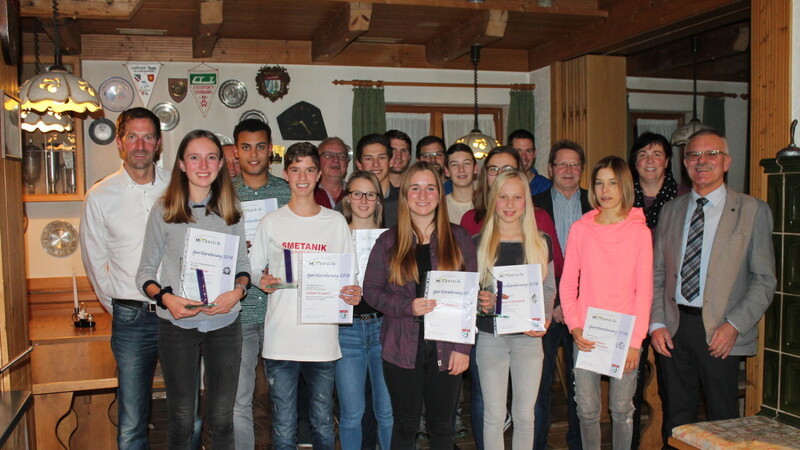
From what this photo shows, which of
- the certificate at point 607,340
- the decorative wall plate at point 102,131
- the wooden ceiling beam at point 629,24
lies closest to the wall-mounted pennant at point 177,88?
the decorative wall plate at point 102,131

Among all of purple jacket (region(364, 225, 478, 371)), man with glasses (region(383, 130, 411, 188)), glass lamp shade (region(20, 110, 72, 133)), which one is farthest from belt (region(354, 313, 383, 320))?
glass lamp shade (region(20, 110, 72, 133))

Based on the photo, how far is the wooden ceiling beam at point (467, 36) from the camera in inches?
207

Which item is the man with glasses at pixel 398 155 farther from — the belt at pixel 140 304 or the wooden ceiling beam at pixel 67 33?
the wooden ceiling beam at pixel 67 33

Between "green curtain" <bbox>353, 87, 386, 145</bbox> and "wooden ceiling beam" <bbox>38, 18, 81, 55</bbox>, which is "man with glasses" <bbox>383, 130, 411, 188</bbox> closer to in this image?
"green curtain" <bbox>353, 87, 386, 145</bbox>

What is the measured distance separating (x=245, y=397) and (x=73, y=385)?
3.40 feet

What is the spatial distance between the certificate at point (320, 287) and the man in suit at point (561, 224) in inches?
46.0

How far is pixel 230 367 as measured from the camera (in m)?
2.89

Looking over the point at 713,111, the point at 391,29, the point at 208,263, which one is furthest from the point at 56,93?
the point at 713,111

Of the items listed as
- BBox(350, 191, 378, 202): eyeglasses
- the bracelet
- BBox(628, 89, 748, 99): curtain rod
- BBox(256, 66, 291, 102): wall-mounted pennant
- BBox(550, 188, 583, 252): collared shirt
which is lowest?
the bracelet

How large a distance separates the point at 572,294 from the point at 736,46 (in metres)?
4.42

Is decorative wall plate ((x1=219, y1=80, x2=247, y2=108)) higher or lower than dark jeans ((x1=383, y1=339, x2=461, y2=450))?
higher

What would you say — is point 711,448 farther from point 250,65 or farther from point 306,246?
point 250,65

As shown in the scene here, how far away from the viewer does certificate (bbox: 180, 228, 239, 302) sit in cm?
278

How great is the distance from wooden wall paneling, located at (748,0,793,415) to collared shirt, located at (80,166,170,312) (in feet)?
10.5
